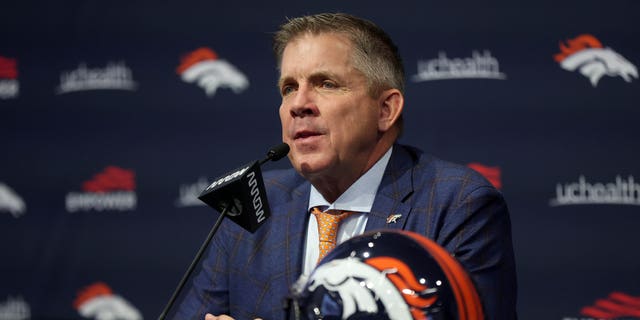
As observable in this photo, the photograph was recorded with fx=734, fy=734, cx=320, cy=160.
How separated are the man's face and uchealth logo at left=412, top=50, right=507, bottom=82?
4.00 feet

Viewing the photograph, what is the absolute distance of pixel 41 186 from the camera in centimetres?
389

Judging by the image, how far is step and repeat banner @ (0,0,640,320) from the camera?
3.17m

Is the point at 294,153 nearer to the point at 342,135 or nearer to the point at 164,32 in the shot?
the point at 342,135

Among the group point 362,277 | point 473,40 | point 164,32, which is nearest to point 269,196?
point 362,277

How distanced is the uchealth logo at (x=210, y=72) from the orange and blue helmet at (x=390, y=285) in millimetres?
2354

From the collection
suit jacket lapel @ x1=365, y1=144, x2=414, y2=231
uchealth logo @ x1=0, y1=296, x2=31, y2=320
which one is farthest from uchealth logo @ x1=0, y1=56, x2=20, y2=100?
suit jacket lapel @ x1=365, y1=144, x2=414, y2=231

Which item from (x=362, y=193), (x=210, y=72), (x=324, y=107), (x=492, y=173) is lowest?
(x=362, y=193)

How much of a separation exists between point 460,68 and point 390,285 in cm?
218

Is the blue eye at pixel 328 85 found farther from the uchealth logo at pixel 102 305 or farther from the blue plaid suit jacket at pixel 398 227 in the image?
the uchealth logo at pixel 102 305

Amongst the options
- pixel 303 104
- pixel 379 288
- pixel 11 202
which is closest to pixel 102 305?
pixel 11 202

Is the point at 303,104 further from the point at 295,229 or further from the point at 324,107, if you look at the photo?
the point at 295,229

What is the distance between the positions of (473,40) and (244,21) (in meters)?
1.14

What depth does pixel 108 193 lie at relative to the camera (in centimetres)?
378

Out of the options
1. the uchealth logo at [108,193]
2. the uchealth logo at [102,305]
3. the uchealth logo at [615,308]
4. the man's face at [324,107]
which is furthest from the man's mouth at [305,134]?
the uchealth logo at [102,305]
